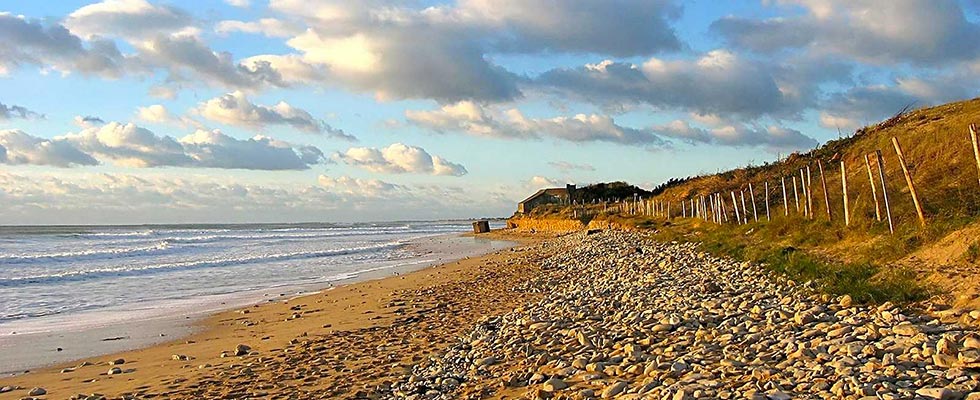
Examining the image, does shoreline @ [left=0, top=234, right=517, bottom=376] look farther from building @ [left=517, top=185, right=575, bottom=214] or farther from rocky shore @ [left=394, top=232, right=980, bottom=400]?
building @ [left=517, top=185, right=575, bottom=214]

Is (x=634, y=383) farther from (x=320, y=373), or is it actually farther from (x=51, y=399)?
(x=51, y=399)

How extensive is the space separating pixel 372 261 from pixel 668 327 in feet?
84.8

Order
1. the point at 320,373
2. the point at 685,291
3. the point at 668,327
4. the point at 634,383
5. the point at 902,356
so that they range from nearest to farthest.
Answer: the point at 902,356, the point at 634,383, the point at 668,327, the point at 320,373, the point at 685,291

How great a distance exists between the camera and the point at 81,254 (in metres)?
38.3

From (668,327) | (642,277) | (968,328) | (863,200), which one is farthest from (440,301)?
(968,328)

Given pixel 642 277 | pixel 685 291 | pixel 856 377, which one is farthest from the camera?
pixel 642 277

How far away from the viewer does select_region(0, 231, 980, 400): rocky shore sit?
18.3 ft

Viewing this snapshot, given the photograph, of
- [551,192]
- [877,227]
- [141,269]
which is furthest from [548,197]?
[877,227]

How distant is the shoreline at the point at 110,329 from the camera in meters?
11.3

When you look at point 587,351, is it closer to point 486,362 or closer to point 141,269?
point 486,362

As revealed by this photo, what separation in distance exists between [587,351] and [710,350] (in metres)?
1.45

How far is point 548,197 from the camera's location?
90688 millimetres

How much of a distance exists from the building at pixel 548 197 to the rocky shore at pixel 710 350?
2969 inches

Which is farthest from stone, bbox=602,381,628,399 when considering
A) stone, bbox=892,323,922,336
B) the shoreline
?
the shoreline
